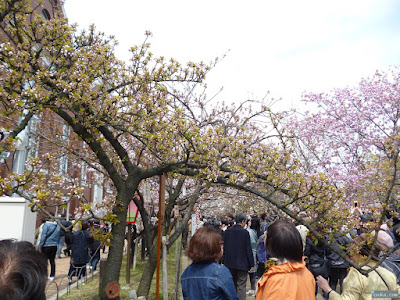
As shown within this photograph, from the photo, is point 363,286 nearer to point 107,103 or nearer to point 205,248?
point 205,248

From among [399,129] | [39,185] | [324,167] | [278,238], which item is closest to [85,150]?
[39,185]

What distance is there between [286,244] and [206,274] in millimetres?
738

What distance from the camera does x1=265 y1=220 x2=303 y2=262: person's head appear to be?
2.59 metres

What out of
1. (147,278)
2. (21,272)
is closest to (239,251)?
(147,278)

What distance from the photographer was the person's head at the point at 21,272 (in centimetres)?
127

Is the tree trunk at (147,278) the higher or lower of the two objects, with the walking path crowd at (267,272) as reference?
lower

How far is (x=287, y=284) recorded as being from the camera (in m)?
2.39

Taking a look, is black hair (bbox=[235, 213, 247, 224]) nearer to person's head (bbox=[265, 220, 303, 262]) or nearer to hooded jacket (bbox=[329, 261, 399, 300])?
hooded jacket (bbox=[329, 261, 399, 300])

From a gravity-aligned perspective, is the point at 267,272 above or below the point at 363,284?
above

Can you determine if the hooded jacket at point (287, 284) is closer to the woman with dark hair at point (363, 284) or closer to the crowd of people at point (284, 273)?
the crowd of people at point (284, 273)

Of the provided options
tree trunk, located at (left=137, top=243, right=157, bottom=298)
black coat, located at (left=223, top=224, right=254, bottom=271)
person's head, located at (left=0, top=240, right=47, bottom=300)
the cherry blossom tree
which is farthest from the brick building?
black coat, located at (left=223, top=224, right=254, bottom=271)

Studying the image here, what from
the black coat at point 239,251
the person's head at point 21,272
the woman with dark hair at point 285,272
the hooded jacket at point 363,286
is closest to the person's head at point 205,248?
the woman with dark hair at point 285,272

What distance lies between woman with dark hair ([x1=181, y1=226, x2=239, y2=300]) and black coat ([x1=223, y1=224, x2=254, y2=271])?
427 cm

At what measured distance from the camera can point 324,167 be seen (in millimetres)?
16062
